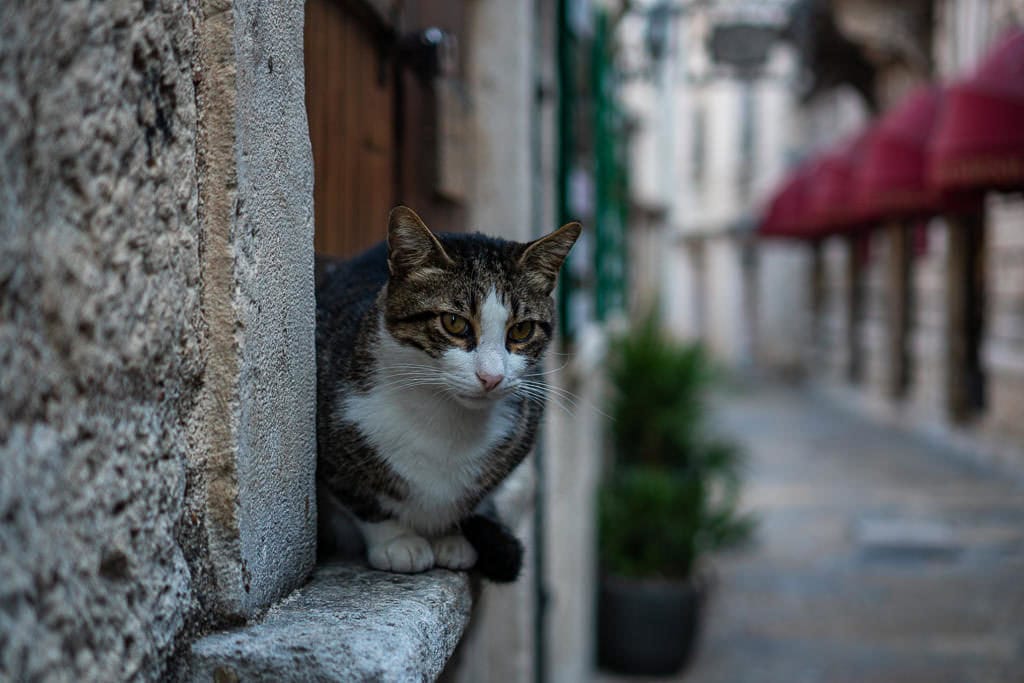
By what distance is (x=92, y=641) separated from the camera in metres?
0.93

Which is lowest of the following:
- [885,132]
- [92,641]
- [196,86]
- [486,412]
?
[92,641]

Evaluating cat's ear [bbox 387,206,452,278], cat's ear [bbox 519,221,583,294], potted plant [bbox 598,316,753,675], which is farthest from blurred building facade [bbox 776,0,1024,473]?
cat's ear [bbox 387,206,452,278]

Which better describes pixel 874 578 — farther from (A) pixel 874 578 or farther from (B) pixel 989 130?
(B) pixel 989 130

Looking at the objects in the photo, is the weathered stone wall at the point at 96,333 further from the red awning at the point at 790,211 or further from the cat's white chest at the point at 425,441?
the red awning at the point at 790,211

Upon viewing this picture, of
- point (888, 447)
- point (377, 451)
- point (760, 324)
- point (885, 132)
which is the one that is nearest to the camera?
point (377, 451)

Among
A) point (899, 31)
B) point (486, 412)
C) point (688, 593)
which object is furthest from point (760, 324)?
point (486, 412)

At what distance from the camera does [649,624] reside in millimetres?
4914

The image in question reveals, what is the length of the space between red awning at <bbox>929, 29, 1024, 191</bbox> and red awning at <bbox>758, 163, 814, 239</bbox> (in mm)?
7085

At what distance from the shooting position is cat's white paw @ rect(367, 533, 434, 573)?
1.50m

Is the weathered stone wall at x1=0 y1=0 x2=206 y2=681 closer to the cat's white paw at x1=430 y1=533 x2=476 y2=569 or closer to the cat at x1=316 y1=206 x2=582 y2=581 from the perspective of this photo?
the cat at x1=316 y1=206 x2=582 y2=581

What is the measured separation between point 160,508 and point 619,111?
26.9 ft

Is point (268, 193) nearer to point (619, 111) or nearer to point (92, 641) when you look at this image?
point (92, 641)

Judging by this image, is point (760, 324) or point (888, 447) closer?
point (888, 447)

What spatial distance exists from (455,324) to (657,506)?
3.87 metres
